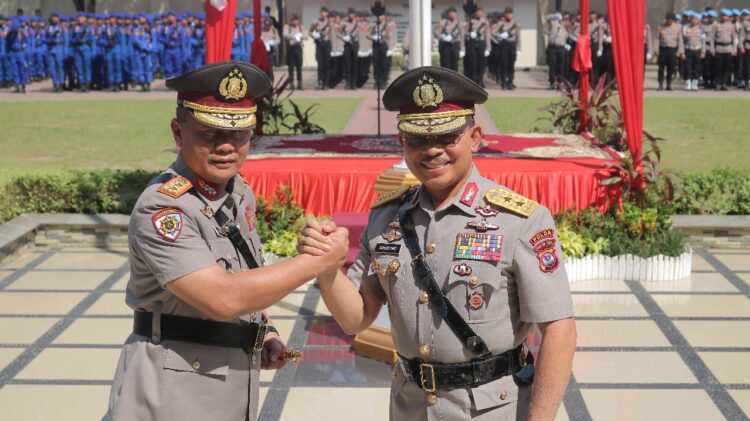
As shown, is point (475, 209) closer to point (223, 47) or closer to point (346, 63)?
point (223, 47)

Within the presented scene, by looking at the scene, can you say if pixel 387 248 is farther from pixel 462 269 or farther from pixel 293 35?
pixel 293 35

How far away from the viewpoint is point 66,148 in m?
13.4

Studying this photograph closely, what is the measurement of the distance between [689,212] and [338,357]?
4231 millimetres

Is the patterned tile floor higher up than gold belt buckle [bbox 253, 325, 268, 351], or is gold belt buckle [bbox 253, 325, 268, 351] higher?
gold belt buckle [bbox 253, 325, 268, 351]

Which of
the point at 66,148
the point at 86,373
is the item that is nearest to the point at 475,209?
the point at 86,373

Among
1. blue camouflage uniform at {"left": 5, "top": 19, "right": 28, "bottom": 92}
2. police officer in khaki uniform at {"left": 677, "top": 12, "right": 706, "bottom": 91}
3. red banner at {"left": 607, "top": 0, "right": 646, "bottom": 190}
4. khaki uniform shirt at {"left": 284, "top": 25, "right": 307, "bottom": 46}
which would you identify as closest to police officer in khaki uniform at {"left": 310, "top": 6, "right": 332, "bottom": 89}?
khaki uniform shirt at {"left": 284, "top": 25, "right": 307, "bottom": 46}

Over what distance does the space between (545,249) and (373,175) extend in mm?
5281

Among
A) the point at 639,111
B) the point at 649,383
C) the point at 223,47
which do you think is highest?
the point at 223,47

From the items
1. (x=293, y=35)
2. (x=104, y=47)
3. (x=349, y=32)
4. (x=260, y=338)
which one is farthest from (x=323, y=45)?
(x=260, y=338)

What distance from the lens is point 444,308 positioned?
2.68 m

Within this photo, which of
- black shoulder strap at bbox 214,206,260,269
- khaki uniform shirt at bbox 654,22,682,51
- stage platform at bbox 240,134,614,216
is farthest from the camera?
khaki uniform shirt at bbox 654,22,682,51

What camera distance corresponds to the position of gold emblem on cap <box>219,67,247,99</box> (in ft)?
9.24

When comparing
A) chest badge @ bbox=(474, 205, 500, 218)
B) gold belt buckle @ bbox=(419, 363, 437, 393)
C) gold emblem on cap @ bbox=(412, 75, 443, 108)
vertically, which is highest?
gold emblem on cap @ bbox=(412, 75, 443, 108)

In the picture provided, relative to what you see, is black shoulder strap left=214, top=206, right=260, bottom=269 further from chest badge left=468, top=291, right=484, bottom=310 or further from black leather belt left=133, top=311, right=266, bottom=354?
chest badge left=468, top=291, right=484, bottom=310
